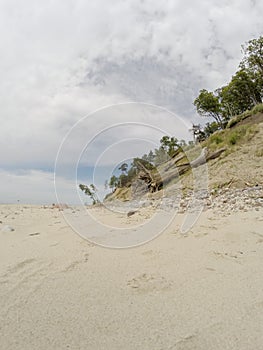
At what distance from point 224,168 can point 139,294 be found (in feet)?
26.8

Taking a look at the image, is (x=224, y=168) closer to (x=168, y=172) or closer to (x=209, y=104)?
(x=168, y=172)

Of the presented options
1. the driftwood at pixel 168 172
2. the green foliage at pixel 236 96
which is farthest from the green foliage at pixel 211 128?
the driftwood at pixel 168 172

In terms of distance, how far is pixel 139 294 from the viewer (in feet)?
6.91

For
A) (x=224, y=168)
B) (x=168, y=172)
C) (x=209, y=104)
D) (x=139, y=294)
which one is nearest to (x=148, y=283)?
(x=139, y=294)

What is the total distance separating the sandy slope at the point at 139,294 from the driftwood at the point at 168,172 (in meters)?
9.49

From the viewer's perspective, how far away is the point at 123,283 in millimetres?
2326

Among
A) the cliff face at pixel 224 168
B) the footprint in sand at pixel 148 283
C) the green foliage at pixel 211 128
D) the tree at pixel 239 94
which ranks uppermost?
the tree at pixel 239 94

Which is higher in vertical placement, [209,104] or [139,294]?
[209,104]

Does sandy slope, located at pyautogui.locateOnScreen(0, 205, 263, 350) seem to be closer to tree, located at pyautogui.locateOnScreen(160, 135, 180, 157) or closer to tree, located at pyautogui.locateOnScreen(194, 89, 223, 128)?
tree, located at pyautogui.locateOnScreen(160, 135, 180, 157)

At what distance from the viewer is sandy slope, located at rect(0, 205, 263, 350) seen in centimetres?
154

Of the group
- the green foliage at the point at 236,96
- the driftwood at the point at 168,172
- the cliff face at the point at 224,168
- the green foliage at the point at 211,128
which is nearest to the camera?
the cliff face at the point at 224,168

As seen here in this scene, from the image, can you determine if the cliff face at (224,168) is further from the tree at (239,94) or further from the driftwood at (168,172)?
the tree at (239,94)

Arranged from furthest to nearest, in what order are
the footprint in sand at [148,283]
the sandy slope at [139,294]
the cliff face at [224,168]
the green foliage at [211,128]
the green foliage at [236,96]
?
the green foliage at [211,128], the green foliage at [236,96], the cliff face at [224,168], the footprint in sand at [148,283], the sandy slope at [139,294]

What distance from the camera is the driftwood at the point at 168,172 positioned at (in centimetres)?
1275
